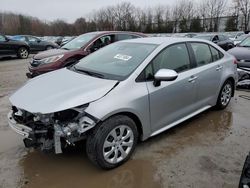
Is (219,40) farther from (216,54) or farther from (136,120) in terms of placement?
(136,120)

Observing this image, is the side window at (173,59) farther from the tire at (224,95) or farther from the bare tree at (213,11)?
the bare tree at (213,11)

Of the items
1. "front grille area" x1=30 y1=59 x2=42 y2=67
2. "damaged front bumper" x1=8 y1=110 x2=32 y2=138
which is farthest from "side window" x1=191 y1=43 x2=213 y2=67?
"front grille area" x1=30 y1=59 x2=42 y2=67

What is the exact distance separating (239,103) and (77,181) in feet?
13.9

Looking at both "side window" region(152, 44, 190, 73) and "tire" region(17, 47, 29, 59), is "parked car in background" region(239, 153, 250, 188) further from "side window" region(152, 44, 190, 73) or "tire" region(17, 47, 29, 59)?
"tire" region(17, 47, 29, 59)

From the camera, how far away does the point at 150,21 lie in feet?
192

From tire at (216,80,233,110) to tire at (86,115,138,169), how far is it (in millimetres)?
2449

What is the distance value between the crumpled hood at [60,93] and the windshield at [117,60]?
0.68ft

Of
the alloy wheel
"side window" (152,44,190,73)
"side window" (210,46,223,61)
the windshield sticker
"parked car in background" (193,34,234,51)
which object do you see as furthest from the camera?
"parked car in background" (193,34,234,51)

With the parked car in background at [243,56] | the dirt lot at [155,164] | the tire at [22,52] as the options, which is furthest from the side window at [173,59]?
the tire at [22,52]

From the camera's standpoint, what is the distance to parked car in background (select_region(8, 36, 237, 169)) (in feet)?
9.61

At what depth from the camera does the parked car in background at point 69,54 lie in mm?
6795

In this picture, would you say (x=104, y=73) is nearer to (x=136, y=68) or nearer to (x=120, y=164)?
(x=136, y=68)

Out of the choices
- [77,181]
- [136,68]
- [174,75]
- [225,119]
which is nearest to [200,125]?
[225,119]

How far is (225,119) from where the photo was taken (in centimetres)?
488
